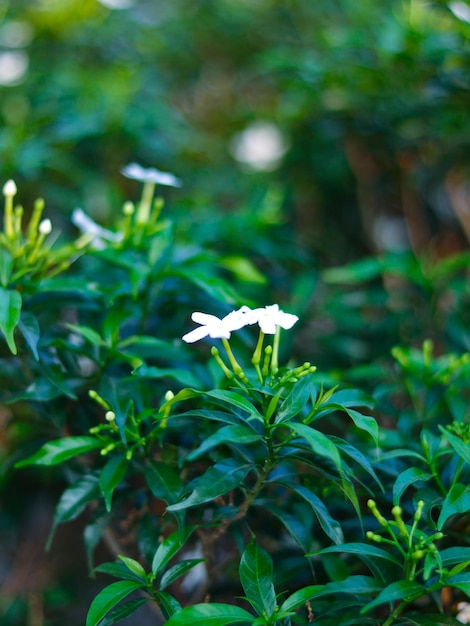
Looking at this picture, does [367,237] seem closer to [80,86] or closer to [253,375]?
[80,86]

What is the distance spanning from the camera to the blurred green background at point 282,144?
5.49 feet

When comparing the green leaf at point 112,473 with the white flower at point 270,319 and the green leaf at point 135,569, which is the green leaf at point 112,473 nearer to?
the green leaf at point 135,569

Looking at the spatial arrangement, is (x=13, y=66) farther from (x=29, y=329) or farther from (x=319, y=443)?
(x=319, y=443)

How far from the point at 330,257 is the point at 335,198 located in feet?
0.88

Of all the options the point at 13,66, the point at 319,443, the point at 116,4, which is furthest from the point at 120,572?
the point at 116,4

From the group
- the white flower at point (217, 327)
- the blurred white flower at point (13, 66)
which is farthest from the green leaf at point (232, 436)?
the blurred white flower at point (13, 66)

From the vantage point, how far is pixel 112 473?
96 cm

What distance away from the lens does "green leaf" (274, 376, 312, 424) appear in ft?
2.79

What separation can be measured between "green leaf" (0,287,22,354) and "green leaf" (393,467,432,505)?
0.56 meters

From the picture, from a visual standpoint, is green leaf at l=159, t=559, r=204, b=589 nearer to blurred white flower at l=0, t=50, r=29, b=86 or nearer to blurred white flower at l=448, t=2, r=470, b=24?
blurred white flower at l=448, t=2, r=470, b=24

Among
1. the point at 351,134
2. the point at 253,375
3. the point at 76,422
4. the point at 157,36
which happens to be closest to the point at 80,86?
the point at 157,36

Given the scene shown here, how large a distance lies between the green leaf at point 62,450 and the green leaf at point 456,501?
50 centimetres

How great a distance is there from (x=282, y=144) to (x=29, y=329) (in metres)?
1.59

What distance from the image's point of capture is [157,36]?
2.59 meters
